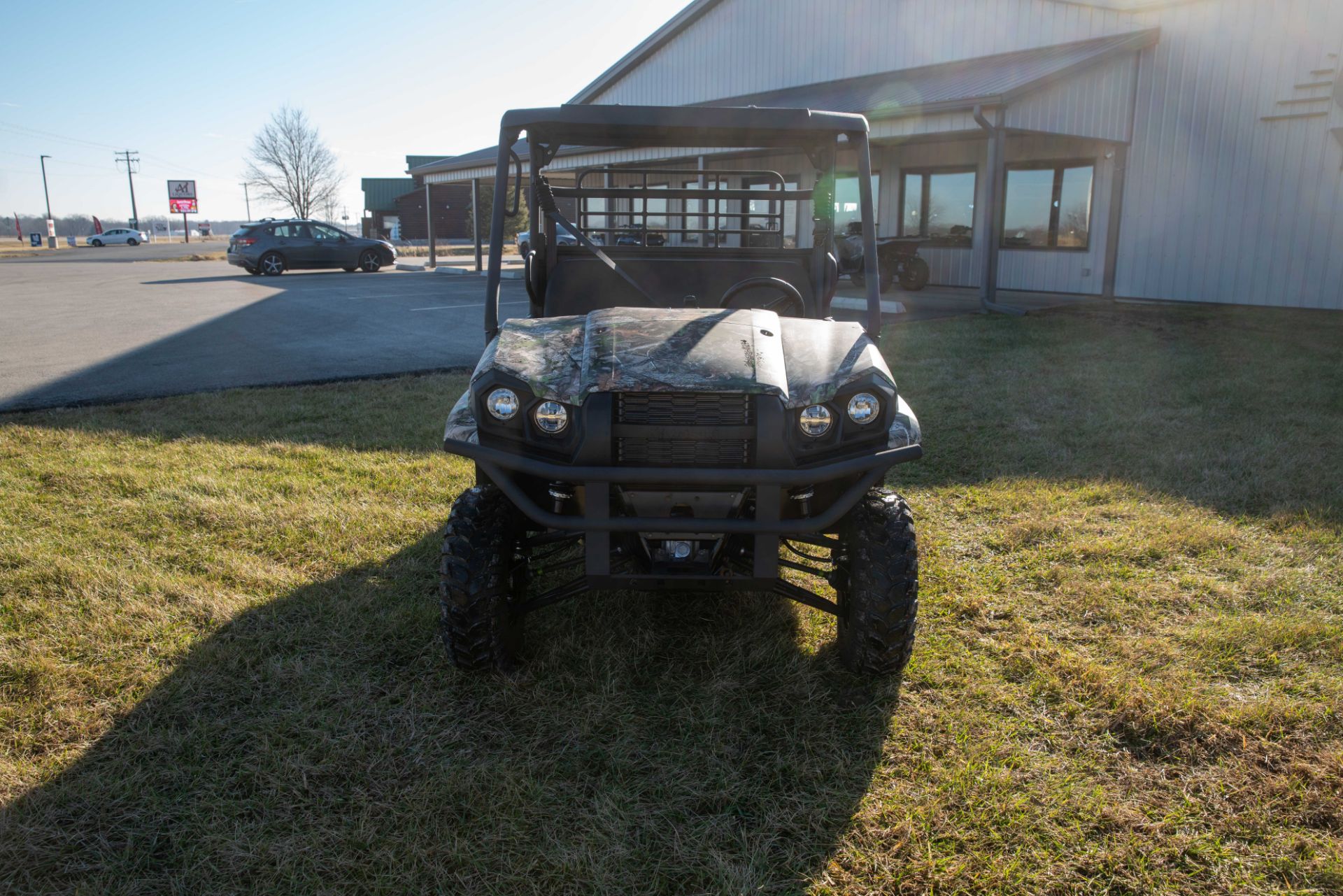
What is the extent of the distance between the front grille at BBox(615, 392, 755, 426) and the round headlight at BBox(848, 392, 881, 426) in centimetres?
33

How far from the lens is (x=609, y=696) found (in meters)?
2.92

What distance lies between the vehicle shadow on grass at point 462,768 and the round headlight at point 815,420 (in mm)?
846

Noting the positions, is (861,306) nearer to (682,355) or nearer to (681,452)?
(682,355)

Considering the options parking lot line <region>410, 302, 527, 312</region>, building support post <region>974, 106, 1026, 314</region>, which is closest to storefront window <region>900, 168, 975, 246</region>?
building support post <region>974, 106, 1026, 314</region>

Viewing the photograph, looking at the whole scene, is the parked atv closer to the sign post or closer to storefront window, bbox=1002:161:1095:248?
storefront window, bbox=1002:161:1095:248

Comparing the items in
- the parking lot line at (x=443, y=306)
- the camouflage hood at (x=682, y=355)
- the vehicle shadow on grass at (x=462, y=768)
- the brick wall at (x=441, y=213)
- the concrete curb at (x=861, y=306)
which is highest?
the brick wall at (x=441, y=213)

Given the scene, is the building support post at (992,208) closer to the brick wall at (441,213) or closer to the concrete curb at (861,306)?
the concrete curb at (861,306)

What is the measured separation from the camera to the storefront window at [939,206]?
53.7ft

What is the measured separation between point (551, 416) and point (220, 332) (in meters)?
9.90

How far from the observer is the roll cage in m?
3.49

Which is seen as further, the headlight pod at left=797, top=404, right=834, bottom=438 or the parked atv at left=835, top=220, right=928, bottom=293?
the parked atv at left=835, top=220, right=928, bottom=293

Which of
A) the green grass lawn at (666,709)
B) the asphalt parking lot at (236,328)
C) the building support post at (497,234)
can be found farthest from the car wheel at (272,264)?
the building support post at (497,234)

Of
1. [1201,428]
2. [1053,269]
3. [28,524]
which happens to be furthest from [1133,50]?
[28,524]

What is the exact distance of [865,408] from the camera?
274 centimetres
